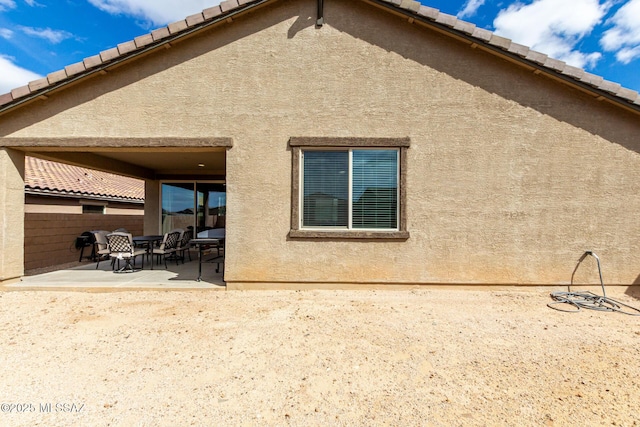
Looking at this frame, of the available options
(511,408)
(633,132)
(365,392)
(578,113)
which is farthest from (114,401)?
(633,132)

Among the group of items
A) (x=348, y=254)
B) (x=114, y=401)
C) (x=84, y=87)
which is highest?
(x=84, y=87)

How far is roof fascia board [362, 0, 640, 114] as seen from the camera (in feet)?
18.0

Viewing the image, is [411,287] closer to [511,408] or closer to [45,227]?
[511,408]

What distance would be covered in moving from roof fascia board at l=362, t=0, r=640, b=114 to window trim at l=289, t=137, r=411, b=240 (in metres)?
2.21

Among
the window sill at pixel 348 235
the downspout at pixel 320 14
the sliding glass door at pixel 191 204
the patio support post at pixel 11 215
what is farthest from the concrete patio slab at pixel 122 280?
the downspout at pixel 320 14

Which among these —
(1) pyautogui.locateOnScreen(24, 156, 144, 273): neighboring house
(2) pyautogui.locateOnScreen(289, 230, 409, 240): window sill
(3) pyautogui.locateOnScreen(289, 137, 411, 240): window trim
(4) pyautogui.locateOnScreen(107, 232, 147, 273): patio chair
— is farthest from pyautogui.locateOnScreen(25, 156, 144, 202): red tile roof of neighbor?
(2) pyautogui.locateOnScreen(289, 230, 409, 240): window sill

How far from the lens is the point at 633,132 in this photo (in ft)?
18.7

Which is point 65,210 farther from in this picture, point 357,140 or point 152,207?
point 357,140

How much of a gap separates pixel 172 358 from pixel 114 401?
2.51 feet

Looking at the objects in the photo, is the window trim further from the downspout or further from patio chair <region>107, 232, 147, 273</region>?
patio chair <region>107, 232, 147, 273</region>

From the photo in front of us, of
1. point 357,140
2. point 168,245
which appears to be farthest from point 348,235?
point 168,245

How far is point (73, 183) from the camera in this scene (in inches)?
446

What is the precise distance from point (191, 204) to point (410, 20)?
31.5 ft

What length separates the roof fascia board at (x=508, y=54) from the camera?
5.47m
